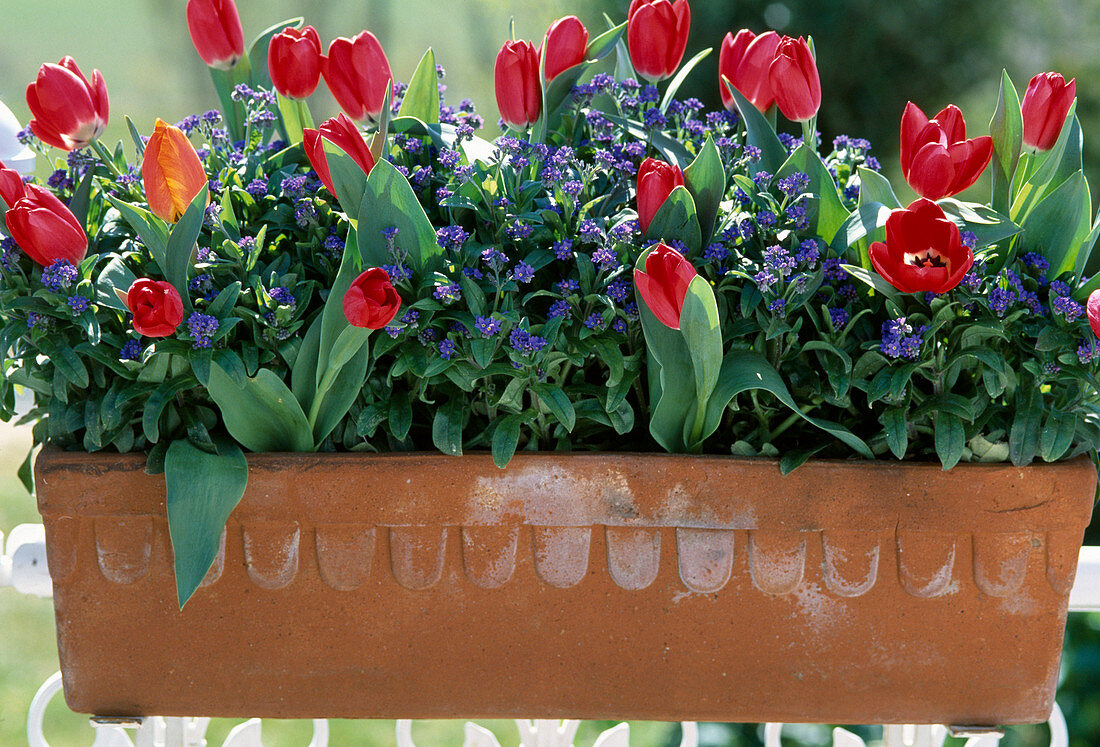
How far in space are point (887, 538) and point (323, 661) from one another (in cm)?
43

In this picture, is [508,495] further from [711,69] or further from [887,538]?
[711,69]

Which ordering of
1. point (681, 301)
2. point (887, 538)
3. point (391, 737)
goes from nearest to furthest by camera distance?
point (681, 301), point (887, 538), point (391, 737)

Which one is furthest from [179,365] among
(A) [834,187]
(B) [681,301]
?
(A) [834,187]

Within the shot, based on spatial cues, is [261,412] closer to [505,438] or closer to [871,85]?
[505,438]

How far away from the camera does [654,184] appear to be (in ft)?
2.11

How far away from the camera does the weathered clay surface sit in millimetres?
690

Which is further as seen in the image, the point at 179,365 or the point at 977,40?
the point at 977,40

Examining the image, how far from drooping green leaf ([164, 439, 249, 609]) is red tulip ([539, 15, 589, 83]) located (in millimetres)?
395

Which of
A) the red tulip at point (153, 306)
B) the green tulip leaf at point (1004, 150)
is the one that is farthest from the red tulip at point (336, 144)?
the green tulip leaf at point (1004, 150)

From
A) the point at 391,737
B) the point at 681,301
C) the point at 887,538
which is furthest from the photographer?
the point at 391,737

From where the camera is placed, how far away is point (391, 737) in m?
1.92

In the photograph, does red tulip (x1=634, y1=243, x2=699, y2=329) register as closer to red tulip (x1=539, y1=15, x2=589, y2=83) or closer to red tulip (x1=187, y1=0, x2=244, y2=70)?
red tulip (x1=539, y1=15, x2=589, y2=83)

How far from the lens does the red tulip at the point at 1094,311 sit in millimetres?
608

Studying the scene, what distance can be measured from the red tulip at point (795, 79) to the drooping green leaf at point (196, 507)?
1.56 ft
